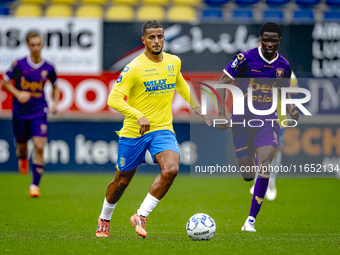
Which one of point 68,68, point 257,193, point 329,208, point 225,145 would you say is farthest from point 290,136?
point 257,193

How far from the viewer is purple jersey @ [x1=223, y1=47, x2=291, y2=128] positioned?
20.5ft

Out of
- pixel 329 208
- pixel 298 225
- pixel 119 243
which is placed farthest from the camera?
pixel 329 208

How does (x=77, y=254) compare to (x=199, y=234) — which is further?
(x=199, y=234)

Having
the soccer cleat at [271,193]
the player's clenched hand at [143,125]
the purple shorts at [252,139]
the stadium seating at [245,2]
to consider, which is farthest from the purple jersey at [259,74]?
the stadium seating at [245,2]

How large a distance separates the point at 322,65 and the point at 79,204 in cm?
700

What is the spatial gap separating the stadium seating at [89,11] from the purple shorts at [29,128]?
5.60 meters

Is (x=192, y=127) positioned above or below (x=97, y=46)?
below

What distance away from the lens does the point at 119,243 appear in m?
5.11

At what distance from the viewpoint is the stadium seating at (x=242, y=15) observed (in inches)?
536

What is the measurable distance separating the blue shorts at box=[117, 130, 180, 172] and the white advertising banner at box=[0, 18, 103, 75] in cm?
746

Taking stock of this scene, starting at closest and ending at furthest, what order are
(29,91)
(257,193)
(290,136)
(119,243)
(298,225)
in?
(119,243) < (257,193) < (298,225) < (29,91) < (290,136)

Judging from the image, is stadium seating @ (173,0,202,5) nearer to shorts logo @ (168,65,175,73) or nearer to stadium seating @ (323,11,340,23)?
stadium seating @ (323,11,340,23)

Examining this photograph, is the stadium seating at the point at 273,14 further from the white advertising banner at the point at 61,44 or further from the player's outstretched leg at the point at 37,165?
the player's outstretched leg at the point at 37,165

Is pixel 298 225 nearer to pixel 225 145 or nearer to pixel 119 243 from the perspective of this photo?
pixel 119 243
